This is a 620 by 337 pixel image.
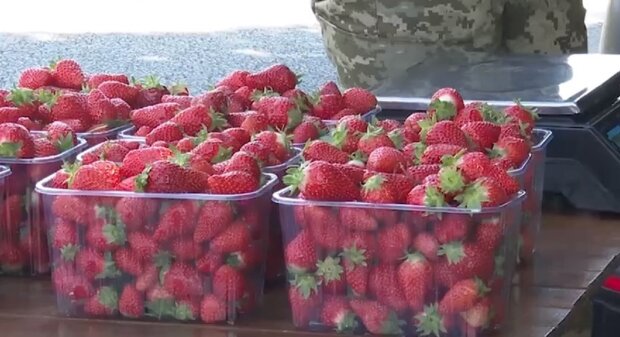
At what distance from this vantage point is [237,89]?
1.56 m

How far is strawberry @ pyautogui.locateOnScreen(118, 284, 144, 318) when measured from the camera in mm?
1154

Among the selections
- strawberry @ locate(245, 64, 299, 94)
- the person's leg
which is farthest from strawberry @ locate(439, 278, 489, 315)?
the person's leg

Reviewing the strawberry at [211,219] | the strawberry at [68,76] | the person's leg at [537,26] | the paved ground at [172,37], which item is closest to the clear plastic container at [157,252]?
the strawberry at [211,219]

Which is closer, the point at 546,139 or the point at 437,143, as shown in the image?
the point at 437,143

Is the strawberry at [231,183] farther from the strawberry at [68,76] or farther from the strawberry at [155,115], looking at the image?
the strawberry at [68,76]

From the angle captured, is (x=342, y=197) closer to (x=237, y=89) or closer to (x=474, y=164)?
(x=474, y=164)

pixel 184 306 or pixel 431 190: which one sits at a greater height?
pixel 431 190

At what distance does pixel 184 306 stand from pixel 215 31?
5.13 meters

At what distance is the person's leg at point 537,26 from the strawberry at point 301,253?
1520 millimetres

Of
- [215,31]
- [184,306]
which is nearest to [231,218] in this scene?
[184,306]

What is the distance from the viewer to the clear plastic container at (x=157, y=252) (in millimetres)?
1113

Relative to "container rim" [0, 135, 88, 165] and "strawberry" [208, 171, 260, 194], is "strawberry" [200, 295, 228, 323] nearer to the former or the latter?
"strawberry" [208, 171, 260, 194]

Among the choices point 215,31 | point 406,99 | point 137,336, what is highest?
point 406,99

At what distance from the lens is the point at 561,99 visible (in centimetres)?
169
